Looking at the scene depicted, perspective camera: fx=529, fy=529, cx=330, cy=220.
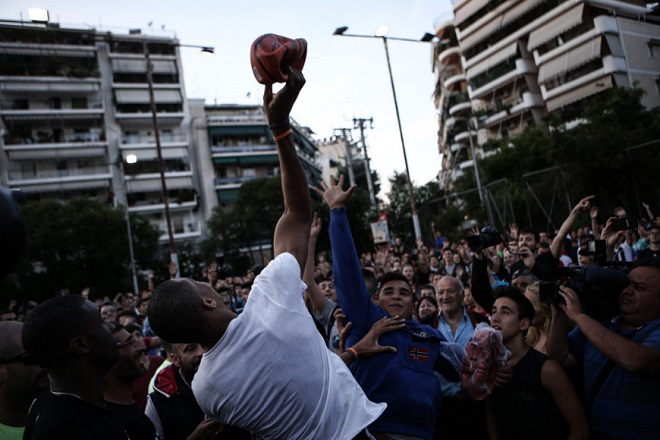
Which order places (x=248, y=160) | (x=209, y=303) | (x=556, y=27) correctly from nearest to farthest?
(x=209, y=303), (x=556, y=27), (x=248, y=160)

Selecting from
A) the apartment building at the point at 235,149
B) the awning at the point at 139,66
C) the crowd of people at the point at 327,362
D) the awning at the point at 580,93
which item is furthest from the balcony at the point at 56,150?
the crowd of people at the point at 327,362

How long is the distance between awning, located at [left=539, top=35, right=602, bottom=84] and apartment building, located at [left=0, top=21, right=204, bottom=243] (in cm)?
3097

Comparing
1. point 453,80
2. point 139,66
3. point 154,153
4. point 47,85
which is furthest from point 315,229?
point 453,80

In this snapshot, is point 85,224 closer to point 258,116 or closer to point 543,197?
point 258,116

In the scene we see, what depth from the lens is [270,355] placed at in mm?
1885

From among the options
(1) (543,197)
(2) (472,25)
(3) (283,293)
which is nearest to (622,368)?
(3) (283,293)

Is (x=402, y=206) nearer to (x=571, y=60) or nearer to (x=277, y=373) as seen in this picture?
(x=571, y=60)

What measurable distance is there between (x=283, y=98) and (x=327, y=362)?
1.00 metres

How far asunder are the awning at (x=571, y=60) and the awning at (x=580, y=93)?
1.58 meters

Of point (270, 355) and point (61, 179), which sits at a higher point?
point (61, 179)

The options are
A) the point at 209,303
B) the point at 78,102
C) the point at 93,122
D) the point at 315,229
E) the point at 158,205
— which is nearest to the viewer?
the point at 209,303

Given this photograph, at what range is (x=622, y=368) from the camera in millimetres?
2592

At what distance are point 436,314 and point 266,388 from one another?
10.9 feet

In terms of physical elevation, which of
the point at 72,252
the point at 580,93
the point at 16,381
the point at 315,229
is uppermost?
the point at 580,93
